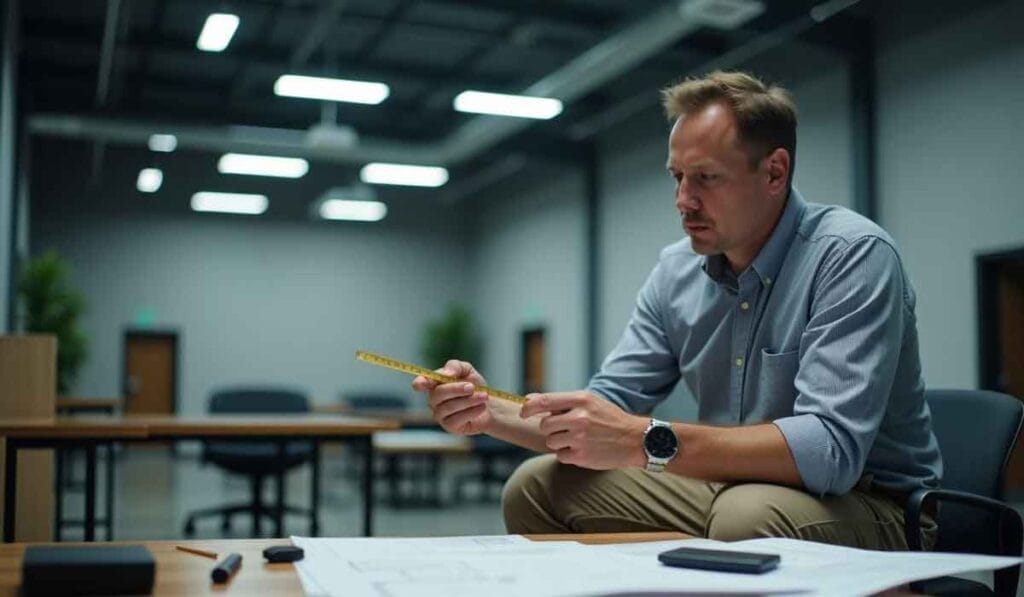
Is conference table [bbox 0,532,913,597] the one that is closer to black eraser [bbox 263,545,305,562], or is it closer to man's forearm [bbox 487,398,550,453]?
black eraser [bbox 263,545,305,562]

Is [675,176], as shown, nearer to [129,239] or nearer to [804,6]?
[804,6]

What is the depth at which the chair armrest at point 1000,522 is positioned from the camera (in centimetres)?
132

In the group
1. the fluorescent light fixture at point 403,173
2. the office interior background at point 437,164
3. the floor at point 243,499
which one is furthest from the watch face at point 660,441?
the fluorescent light fixture at point 403,173

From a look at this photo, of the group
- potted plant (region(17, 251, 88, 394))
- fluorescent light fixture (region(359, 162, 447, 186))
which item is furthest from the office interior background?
potted plant (region(17, 251, 88, 394))

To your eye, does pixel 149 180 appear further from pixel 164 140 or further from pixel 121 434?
pixel 121 434

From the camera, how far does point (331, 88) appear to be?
26.1ft

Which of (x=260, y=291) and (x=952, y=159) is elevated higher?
(x=952, y=159)

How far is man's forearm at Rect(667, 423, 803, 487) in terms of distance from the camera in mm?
1268

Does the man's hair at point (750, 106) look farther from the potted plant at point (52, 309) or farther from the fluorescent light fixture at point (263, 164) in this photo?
the fluorescent light fixture at point (263, 164)

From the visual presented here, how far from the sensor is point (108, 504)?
475cm

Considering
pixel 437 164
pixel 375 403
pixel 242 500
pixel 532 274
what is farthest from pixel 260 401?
pixel 532 274

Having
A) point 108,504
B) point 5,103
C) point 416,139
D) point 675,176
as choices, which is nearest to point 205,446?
point 108,504

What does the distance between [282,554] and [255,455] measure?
467 centimetres

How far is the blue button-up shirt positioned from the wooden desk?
0.97ft
